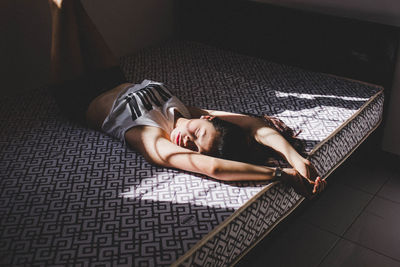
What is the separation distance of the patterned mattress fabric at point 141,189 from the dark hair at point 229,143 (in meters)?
0.11

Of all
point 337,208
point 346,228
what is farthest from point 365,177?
point 346,228

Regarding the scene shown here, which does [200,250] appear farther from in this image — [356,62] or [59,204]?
[356,62]

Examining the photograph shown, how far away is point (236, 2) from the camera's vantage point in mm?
2572

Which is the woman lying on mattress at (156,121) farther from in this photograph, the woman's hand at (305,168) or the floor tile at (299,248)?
the floor tile at (299,248)

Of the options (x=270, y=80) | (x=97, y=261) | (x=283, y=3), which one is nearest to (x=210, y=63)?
(x=270, y=80)

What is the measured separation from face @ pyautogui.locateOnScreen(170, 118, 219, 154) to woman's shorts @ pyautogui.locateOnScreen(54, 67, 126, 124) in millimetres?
529

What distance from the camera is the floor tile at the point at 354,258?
5.51ft

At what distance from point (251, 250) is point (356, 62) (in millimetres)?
1333

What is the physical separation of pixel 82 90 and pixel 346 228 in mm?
1353

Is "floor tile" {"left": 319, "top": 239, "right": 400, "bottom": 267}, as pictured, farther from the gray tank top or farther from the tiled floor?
the gray tank top

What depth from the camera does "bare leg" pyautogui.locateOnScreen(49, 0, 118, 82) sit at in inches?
72.7

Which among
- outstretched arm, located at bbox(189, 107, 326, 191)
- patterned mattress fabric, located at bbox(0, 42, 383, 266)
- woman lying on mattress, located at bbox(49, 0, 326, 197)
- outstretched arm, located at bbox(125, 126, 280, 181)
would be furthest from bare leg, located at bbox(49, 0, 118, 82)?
outstretched arm, located at bbox(189, 107, 326, 191)

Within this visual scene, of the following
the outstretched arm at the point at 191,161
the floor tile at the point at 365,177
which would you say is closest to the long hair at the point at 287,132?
the outstretched arm at the point at 191,161

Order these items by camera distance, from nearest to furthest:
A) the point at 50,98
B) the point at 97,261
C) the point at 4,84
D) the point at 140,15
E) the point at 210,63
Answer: the point at 97,261 → the point at 50,98 → the point at 4,84 → the point at 210,63 → the point at 140,15
